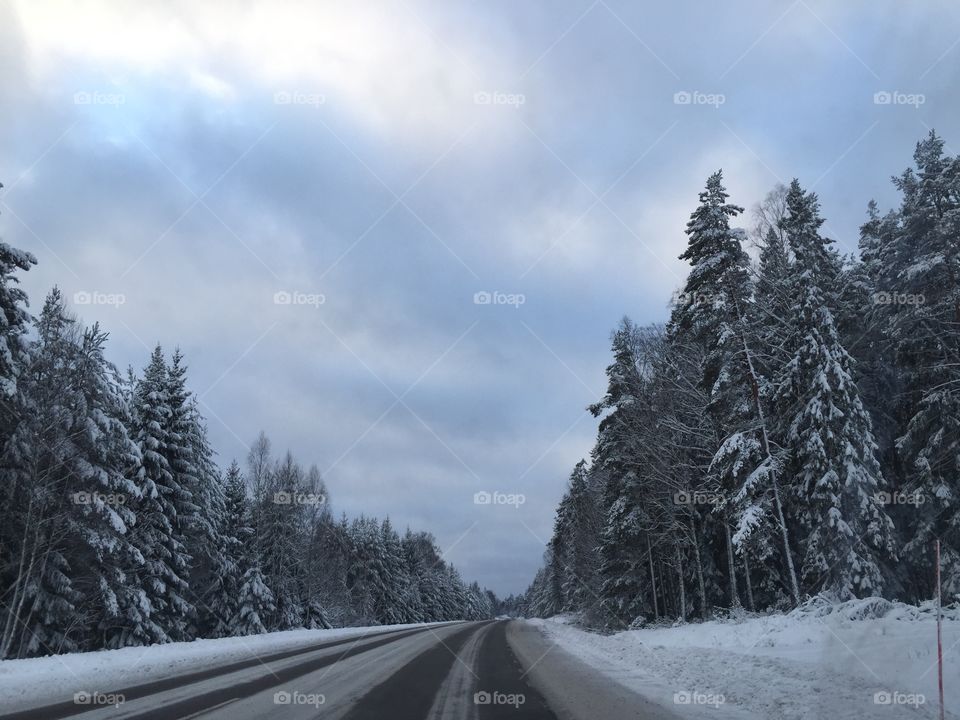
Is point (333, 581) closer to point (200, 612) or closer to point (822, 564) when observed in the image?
point (200, 612)

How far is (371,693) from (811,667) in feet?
27.8

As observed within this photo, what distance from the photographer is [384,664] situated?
16.3 m

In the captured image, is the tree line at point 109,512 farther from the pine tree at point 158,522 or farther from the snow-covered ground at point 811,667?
the snow-covered ground at point 811,667

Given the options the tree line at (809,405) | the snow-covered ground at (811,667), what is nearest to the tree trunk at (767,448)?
the tree line at (809,405)

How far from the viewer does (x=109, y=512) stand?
22.1m

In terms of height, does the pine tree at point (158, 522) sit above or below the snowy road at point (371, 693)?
above

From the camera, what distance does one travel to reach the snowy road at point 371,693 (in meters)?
8.91

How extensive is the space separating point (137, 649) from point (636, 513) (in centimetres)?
2261

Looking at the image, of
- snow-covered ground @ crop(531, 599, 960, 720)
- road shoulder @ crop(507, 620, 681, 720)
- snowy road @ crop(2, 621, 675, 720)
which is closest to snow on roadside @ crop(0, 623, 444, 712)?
snowy road @ crop(2, 621, 675, 720)

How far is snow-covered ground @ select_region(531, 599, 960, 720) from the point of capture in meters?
9.01

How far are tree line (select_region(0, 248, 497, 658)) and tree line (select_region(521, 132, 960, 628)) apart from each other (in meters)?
21.7

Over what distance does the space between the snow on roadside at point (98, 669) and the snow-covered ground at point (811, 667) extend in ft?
33.2

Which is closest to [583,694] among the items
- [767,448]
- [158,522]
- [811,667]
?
[811,667]

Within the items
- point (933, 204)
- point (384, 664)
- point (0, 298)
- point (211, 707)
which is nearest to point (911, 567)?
point (933, 204)
